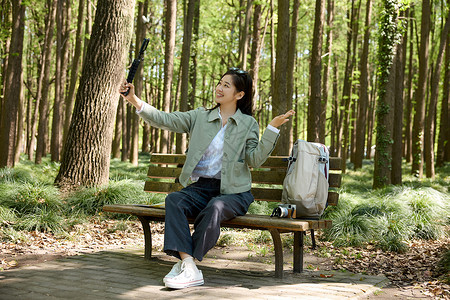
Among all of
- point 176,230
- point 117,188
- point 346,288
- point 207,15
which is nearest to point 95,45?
point 117,188

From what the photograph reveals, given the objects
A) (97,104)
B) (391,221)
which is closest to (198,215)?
(391,221)

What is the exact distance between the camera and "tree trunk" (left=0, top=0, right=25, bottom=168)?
12.1 meters

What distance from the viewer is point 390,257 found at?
5.58m

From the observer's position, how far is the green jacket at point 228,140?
4199mm

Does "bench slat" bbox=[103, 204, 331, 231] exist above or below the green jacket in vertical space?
below

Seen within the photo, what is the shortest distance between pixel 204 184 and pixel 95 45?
395 cm

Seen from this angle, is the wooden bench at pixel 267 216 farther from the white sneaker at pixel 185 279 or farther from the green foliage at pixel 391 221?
the green foliage at pixel 391 221

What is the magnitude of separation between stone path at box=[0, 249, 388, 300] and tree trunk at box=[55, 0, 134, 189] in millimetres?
2491

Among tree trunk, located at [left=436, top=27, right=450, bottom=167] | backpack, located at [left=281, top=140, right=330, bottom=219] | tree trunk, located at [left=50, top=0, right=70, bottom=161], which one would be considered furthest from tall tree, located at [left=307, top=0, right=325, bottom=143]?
tree trunk, located at [left=50, top=0, right=70, bottom=161]

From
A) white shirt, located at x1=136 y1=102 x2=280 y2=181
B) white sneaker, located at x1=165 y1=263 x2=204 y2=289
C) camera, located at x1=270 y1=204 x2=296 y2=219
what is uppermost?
white shirt, located at x1=136 y1=102 x2=280 y2=181

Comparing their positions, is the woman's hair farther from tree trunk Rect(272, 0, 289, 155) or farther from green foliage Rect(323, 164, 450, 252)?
tree trunk Rect(272, 0, 289, 155)

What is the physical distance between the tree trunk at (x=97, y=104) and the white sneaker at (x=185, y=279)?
3.92 meters

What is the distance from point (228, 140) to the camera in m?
4.32

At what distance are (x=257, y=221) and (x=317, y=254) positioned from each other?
83.4 inches
